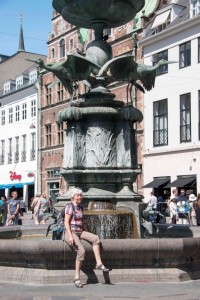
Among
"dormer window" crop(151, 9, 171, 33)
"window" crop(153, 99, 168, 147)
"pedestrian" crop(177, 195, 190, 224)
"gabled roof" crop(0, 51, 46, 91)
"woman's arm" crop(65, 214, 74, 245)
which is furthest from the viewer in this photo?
"gabled roof" crop(0, 51, 46, 91)

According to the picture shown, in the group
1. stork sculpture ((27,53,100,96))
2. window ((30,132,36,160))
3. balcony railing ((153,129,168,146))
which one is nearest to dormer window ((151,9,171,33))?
balcony railing ((153,129,168,146))

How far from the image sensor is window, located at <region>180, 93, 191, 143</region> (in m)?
33.9

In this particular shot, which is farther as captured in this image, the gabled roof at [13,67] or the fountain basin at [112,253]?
the gabled roof at [13,67]

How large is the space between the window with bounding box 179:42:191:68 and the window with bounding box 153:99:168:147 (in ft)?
8.91

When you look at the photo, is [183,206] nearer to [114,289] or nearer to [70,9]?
[70,9]

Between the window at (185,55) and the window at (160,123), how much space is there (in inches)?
107

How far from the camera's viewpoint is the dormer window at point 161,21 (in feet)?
119

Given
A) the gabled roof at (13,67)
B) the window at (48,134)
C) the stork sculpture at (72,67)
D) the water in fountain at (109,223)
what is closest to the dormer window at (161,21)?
the window at (48,134)

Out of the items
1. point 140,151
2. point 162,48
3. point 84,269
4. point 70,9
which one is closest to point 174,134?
point 140,151

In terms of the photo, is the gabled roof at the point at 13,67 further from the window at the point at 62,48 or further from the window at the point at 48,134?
the window at the point at 62,48

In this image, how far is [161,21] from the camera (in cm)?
3662

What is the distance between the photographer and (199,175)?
32375mm

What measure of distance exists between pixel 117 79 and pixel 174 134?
2490cm

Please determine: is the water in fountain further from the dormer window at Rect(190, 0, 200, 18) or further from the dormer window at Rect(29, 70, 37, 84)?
the dormer window at Rect(29, 70, 37, 84)
